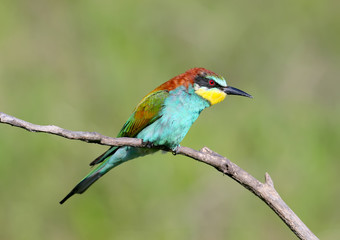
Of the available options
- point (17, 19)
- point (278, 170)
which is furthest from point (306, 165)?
point (17, 19)

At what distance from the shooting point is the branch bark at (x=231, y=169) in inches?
76.2

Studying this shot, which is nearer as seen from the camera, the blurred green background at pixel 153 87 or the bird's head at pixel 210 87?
the bird's head at pixel 210 87

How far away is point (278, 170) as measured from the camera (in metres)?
3.81

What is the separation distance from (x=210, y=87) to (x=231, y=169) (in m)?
0.67

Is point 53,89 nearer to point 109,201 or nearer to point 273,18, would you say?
point 109,201

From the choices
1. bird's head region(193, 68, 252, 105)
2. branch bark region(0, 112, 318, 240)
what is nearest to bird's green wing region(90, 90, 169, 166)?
bird's head region(193, 68, 252, 105)

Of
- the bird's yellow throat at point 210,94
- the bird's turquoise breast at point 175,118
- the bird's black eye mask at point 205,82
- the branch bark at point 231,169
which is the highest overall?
the bird's black eye mask at point 205,82

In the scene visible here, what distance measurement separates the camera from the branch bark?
1935 mm

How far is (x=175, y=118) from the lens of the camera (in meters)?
2.72

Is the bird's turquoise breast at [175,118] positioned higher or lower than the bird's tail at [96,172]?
higher

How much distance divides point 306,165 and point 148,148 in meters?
1.54

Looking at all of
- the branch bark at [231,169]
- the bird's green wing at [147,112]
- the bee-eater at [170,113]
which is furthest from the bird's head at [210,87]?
the branch bark at [231,169]

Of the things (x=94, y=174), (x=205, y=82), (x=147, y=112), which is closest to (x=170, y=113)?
(x=147, y=112)

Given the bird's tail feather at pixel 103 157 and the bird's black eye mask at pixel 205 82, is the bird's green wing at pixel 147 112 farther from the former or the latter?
the bird's black eye mask at pixel 205 82
